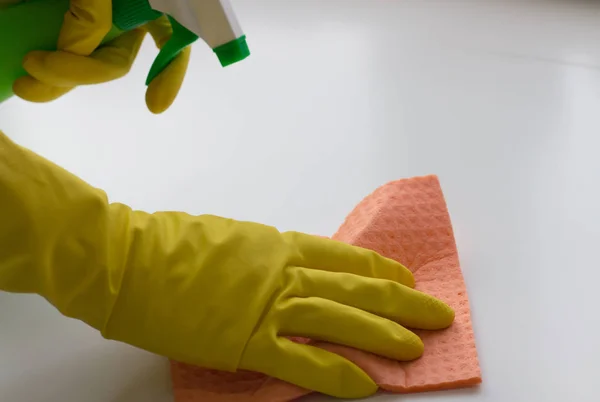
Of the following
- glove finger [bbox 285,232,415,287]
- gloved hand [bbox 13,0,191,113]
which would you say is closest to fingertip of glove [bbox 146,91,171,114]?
gloved hand [bbox 13,0,191,113]

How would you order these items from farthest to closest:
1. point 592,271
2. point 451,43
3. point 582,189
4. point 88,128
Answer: point 451,43
point 88,128
point 582,189
point 592,271

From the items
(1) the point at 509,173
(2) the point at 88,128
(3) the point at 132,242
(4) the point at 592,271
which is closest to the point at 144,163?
(2) the point at 88,128

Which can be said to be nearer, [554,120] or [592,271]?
[592,271]

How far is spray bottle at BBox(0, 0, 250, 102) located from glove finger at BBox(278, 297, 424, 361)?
0.70 ft

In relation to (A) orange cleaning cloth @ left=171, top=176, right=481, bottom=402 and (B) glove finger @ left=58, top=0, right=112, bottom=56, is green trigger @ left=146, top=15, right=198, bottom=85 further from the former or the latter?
(A) orange cleaning cloth @ left=171, top=176, right=481, bottom=402

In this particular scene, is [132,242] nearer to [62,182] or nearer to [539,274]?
[62,182]

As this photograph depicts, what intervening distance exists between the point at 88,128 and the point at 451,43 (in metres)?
0.57

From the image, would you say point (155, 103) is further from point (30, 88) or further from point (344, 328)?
point (344, 328)

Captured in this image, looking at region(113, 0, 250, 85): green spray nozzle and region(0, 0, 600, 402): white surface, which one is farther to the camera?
region(0, 0, 600, 402): white surface

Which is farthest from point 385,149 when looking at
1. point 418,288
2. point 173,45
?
point 173,45

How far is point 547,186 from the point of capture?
836 millimetres

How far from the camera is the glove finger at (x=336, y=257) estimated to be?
675 millimetres

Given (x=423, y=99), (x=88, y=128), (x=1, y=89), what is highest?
(x=1, y=89)

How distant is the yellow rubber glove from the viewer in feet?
1.98
